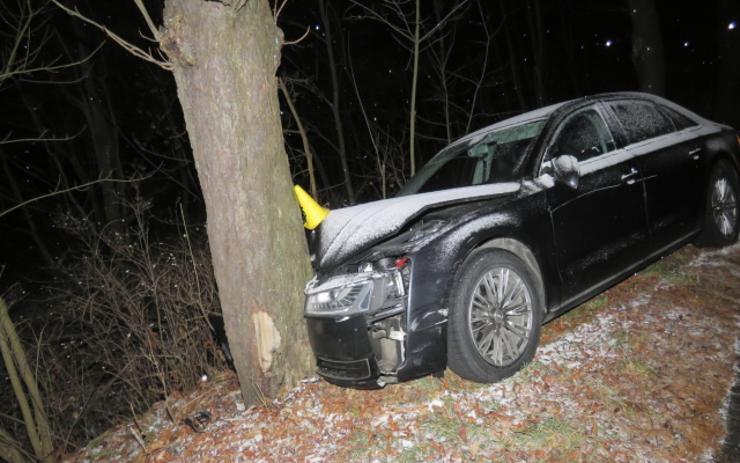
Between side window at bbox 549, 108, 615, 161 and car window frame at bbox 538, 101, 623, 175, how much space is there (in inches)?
0.5

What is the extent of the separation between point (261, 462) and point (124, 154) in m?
24.3

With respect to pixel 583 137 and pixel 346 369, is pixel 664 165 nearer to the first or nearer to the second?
pixel 583 137

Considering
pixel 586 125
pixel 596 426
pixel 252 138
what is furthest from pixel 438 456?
pixel 586 125

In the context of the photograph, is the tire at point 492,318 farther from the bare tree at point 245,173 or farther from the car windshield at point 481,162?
the bare tree at point 245,173

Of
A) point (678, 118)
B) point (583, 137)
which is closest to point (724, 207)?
point (678, 118)

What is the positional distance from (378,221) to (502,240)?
88 cm

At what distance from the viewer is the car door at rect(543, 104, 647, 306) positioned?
10.9 feet

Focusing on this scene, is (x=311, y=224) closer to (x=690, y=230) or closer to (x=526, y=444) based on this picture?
(x=526, y=444)

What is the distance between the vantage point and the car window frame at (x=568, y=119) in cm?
342

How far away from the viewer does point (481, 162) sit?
413 cm

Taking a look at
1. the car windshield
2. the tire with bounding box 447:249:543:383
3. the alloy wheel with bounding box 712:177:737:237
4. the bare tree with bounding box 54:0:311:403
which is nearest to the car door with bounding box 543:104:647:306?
the car windshield

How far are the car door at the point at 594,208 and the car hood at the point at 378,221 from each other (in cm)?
52

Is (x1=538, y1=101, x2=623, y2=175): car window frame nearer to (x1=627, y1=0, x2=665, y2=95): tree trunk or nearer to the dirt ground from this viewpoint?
the dirt ground

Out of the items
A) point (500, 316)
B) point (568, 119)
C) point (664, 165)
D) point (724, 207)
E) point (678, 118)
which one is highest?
point (568, 119)
